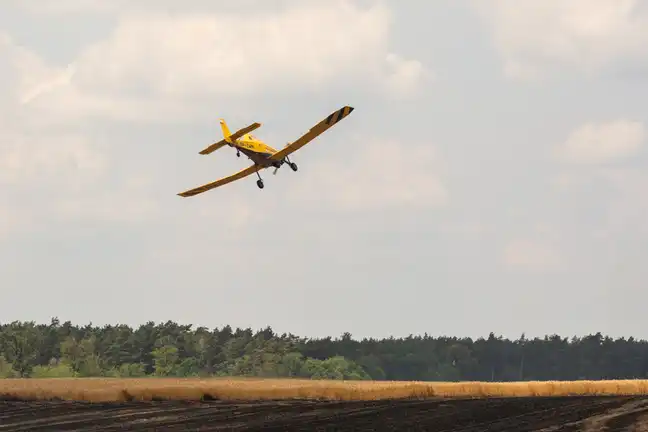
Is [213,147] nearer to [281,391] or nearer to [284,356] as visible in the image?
[281,391]

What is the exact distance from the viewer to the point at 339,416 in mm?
40375

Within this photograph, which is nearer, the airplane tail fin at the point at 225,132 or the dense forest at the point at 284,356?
the airplane tail fin at the point at 225,132

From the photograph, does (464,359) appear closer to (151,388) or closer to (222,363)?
(222,363)

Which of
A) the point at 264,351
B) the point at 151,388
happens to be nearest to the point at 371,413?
the point at 151,388

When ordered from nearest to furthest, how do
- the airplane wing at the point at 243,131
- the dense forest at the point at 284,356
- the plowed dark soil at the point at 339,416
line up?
1. the plowed dark soil at the point at 339,416
2. the airplane wing at the point at 243,131
3. the dense forest at the point at 284,356

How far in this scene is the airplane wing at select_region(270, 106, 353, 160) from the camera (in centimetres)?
5766

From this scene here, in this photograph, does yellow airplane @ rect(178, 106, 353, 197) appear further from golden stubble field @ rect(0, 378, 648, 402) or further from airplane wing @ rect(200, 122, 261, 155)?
golden stubble field @ rect(0, 378, 648, 402)

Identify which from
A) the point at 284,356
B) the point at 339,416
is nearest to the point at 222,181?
the point at 339,416

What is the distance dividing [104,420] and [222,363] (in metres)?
78.5

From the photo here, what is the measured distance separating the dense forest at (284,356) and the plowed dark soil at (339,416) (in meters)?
41.5

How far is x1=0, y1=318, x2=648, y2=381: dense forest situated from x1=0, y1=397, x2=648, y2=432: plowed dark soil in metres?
41.5

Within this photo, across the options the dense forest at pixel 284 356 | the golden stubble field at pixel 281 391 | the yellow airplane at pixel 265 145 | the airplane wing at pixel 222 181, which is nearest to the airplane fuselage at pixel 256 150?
the yellow airplane at pixel 265 145

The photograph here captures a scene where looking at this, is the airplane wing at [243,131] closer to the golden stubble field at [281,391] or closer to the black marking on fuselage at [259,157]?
the black marking on fuselage at [259,157]

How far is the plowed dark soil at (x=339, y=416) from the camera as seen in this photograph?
35844mm
